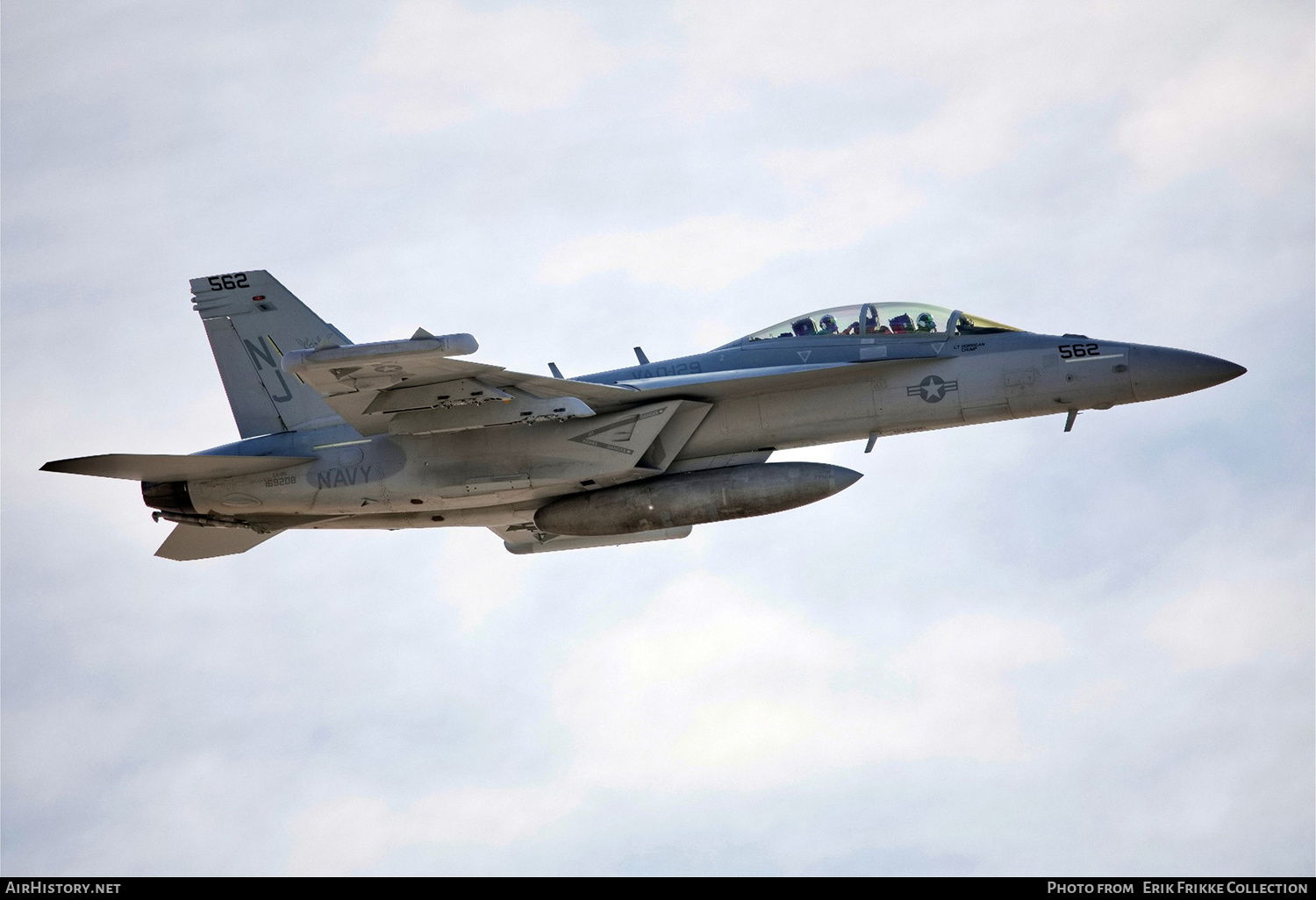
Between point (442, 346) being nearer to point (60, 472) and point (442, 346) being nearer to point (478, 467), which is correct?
point (478, 467)

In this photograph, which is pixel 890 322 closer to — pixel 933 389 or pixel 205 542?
pixel 933 389

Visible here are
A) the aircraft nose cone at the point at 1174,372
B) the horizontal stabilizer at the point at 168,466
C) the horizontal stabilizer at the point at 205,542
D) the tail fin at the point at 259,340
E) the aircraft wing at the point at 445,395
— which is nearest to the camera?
the aircraft wing at the point at 445,395

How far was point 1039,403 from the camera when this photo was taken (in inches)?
759

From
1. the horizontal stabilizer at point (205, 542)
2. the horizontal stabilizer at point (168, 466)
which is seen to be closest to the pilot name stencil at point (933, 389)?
the horizontal stabilizer at point (168, 466)

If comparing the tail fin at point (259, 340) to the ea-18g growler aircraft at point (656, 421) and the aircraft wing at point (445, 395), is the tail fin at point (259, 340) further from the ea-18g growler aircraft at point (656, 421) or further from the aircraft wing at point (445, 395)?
the aircraft wing at point (445, 395)

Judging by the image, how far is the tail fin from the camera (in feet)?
70.7

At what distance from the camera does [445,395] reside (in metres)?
19.1

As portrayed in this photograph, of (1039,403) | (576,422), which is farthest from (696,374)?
(1039,403)

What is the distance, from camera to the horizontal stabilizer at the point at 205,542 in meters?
21.9

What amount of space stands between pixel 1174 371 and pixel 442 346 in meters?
9.26

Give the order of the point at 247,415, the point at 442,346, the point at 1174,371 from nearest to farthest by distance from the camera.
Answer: the point at 442,346 < the point at 1174,371 < the point at 247,415

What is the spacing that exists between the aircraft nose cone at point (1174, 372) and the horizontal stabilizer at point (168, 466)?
11108mm

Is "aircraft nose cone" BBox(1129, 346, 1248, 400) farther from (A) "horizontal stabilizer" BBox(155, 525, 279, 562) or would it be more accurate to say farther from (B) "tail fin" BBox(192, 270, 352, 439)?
(A) "horizontal stabilizer" BBox(155, 525, 279, 562)

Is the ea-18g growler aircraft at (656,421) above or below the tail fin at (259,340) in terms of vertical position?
below
